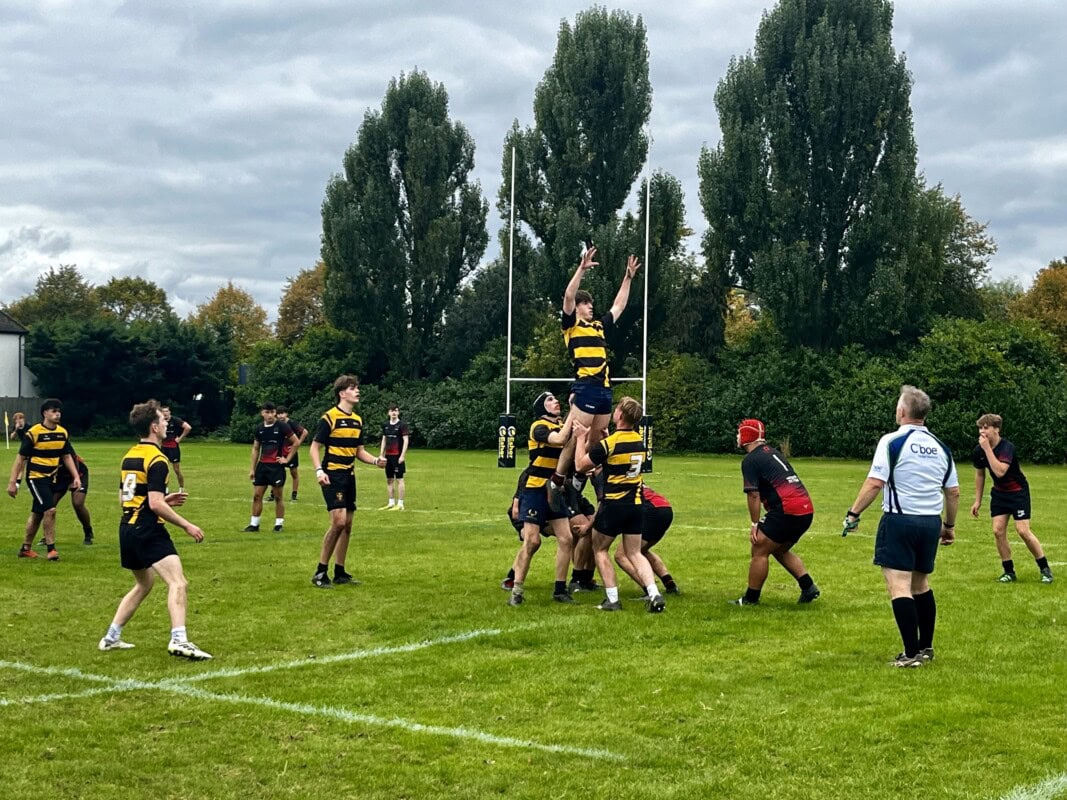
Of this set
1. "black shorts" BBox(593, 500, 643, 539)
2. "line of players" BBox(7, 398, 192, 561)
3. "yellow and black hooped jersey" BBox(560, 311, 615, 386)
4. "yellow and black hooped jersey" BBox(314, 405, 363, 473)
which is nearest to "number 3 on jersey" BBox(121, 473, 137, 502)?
"yellow and black hooped jersey" BBox(314, 405, 363, 473)

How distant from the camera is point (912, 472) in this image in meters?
8.93

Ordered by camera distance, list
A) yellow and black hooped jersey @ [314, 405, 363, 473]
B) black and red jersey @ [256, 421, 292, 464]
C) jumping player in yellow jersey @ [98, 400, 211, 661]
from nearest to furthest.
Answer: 1. jumping player in yellow jersey @ [98, 400, 211, 661]
2. yellow and black hooped jersey @ [314, 405, 363, 473]
3. black and red jersey @ [256, 421, 292, 464]

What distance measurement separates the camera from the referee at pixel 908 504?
891 cm

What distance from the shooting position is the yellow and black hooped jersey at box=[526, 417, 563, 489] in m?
12.0

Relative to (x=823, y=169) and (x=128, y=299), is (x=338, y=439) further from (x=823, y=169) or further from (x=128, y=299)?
(x=128, y=299)

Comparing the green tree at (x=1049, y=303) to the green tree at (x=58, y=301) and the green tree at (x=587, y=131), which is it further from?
the green tree at (x=58, y=301)

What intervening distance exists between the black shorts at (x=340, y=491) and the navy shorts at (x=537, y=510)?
2105 mm

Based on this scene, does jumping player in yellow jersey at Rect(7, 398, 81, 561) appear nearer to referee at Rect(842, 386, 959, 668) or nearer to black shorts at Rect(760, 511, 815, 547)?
black shorts at Rect(760, 511, 815, 547)

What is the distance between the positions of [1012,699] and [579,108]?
5018 cm

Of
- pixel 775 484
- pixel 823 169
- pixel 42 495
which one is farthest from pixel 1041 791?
pixel 823 169

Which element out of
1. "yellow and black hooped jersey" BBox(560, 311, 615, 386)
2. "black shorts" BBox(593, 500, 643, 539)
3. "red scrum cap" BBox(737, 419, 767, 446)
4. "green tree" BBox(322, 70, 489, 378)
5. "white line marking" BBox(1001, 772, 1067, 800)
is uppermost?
"green tree" BBox(322, 70, 489, 378)

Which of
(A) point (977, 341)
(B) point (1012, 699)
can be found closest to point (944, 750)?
(B) point (1012, 699)

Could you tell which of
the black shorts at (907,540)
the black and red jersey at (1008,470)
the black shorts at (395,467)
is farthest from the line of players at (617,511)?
the black shorts at (395,467)

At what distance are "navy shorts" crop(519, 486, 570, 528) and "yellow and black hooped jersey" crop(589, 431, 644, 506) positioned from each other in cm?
75
